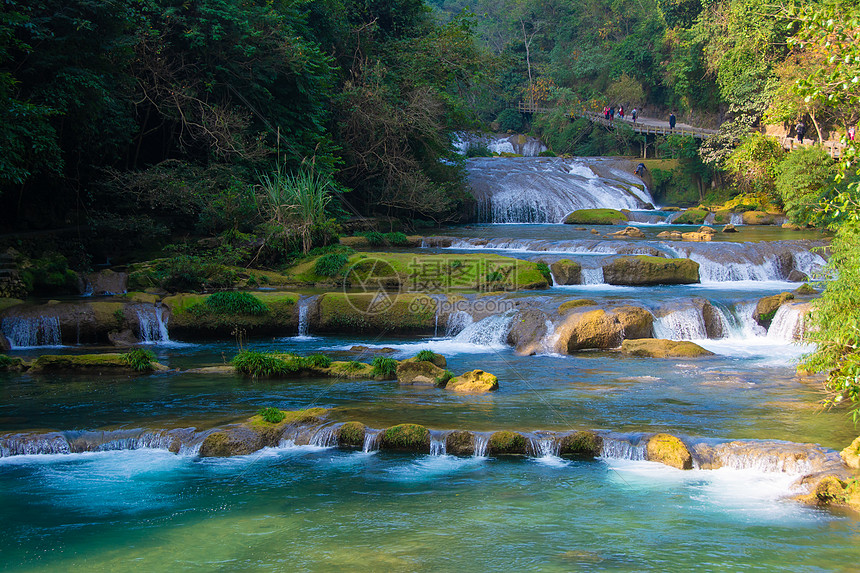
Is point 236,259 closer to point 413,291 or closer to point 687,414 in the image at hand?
point 413,291

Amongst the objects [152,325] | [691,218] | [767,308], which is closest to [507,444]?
[767,308]

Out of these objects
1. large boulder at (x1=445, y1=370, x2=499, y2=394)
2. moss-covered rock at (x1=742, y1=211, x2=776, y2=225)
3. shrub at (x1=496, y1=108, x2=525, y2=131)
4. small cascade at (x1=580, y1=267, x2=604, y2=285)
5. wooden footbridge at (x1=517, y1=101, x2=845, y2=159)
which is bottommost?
large boulder at (x1=445, y1=370, x2=499, y2=394)

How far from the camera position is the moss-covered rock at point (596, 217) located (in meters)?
26.0

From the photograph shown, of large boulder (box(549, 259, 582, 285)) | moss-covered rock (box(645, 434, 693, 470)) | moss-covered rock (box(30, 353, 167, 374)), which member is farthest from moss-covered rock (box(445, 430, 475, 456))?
large boulder (box(549, 259, 582, 285))

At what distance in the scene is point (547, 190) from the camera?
96.0 ft

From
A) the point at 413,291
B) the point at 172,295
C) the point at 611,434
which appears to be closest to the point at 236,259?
the point at 172,295

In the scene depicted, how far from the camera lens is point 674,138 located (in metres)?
34.1

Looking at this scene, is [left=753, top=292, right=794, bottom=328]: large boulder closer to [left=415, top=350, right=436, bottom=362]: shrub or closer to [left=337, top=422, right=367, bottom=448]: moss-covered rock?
[left=415, top=350, right=436, bottom=362]: shrub

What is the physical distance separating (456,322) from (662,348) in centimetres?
369

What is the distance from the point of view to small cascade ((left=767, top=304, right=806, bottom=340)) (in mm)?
12156

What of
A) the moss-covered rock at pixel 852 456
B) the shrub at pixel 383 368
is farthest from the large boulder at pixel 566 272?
the moss-covered rock at pixel 852 456

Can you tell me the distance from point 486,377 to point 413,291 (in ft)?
17.0

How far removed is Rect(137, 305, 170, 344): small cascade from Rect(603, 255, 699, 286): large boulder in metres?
9.74

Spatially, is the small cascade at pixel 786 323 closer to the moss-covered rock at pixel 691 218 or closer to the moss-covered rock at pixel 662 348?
the moss-covered rock at pixel 662 348
